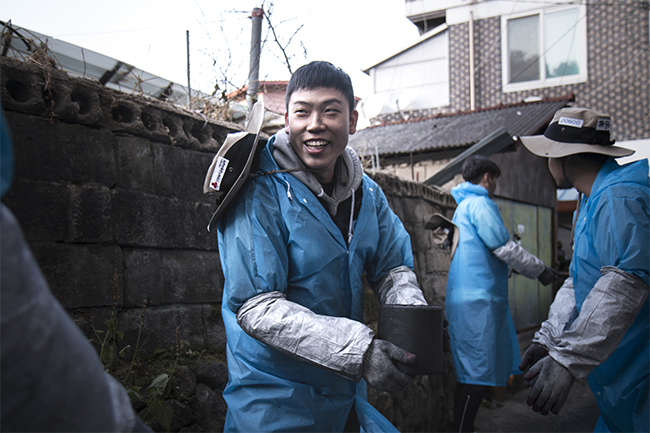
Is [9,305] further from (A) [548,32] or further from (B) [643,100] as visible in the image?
(A) [548,32]

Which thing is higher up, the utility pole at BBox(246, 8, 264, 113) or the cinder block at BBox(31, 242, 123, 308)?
the utility pole at BBox(246, 8, 264, 113)

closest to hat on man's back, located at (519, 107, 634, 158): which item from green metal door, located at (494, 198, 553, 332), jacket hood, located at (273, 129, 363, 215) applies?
jacket hood, located at (273, 129, 363, 215)

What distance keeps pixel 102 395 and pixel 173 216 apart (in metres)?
2.00

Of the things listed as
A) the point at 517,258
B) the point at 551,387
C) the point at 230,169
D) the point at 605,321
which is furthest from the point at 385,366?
the point at 517,258

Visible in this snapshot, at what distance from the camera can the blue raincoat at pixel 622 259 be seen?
2002mm

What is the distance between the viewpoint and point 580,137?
242 centimetres

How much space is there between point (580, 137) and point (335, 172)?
4.57 feet

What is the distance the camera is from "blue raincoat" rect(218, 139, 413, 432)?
155 cm

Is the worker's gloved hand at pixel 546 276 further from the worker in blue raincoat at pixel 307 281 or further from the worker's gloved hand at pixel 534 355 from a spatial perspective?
the worker in blue raincoat at pixel 307 281

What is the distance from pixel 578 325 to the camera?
6.67ft

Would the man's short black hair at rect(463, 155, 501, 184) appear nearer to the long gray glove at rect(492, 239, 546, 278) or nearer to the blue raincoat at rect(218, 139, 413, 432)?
the long gray glove at rect(492, 239, 546, 278)

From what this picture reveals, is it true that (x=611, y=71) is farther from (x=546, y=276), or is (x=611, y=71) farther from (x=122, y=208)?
(x=122, y=208)

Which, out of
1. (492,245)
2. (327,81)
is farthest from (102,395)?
(492,245)

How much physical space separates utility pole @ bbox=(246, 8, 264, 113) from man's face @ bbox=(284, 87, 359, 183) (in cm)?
256
